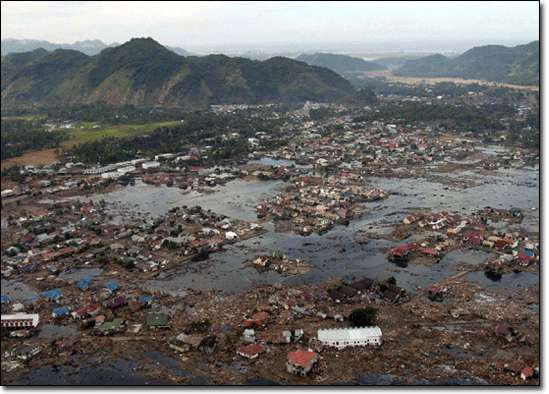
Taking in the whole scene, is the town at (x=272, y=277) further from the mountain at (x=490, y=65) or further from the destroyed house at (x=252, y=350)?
the mountain at (x=490, y=65)

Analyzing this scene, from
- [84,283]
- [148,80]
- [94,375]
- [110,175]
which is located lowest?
[94,375]

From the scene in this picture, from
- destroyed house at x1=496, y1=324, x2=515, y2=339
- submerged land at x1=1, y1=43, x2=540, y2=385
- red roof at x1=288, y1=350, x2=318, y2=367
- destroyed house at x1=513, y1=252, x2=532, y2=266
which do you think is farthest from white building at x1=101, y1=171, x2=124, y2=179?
destroyed house at x1=496, y1=324, x2=515, y2=339

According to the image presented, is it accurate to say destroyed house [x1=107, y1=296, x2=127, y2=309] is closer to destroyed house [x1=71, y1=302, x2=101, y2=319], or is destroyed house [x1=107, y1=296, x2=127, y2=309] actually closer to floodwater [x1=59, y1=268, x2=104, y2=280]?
destroyed house [x1=71, y1=302, x2=101, y2=319]

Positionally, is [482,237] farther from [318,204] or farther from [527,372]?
[527,372]

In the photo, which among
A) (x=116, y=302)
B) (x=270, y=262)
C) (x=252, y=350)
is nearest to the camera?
(x=252, y=350)

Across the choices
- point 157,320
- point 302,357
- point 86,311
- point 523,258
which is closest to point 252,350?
point 302,357

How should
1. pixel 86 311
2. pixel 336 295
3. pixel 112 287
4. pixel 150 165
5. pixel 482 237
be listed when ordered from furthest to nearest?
pixel 150 165, pixel 482 237, pixel 112 287, pixel 336 295, pixel 86 311

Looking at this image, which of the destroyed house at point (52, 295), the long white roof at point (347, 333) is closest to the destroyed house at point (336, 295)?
the long white roof at point (347, 333)

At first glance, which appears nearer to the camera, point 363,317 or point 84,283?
point 363,317

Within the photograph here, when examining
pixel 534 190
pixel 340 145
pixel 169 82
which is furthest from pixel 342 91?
pixel 534 190
